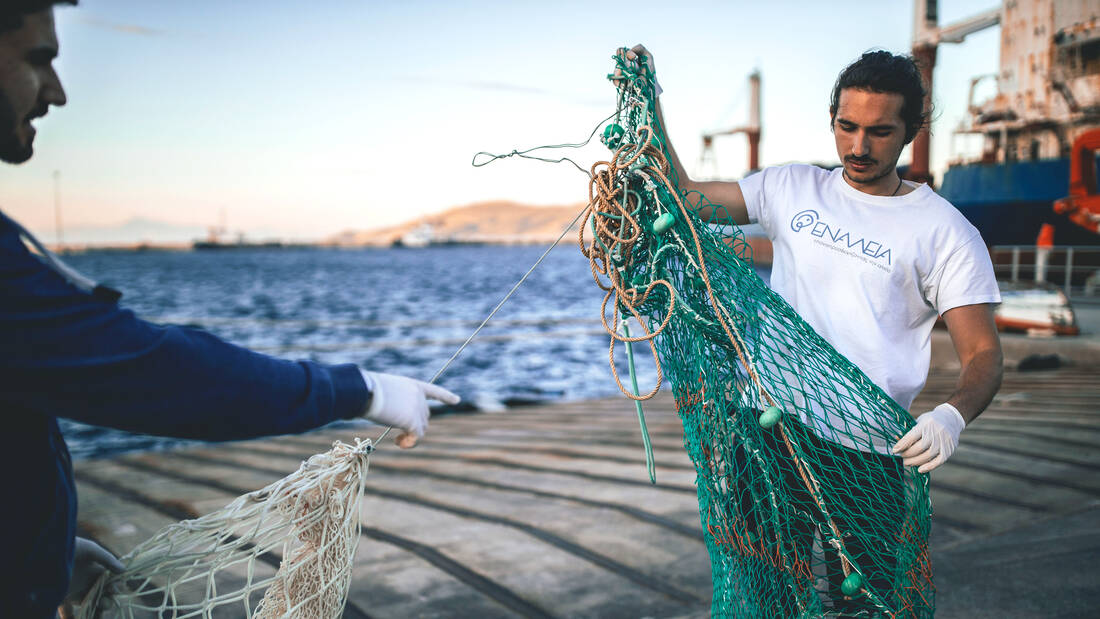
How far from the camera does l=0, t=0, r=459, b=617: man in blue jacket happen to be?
1.02 metres

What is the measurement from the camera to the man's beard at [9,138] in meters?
1.05

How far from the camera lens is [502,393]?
13.1 metres

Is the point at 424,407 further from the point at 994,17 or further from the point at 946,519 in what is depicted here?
the point at 994,17

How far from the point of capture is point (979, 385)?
1735mm

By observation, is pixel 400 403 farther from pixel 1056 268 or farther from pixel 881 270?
pixel 1056 268

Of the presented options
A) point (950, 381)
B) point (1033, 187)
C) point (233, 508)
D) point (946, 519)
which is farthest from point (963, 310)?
point (1033, 187)

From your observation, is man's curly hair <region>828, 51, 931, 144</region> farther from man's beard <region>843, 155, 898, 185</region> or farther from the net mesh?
the net mesh

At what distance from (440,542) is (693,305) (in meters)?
1.91

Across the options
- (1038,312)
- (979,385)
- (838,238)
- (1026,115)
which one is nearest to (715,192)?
(838,238)

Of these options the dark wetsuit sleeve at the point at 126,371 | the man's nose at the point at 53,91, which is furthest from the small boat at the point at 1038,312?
the man's nose at the point at 53,91

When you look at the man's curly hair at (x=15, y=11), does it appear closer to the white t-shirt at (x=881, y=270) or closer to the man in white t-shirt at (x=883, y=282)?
the man in white t-shirt at (x=883, y=282)

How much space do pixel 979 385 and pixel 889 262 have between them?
1.19ft

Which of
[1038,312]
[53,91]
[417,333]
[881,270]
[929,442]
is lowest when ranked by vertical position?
[417,333]

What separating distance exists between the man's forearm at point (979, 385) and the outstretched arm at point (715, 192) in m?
0.69
